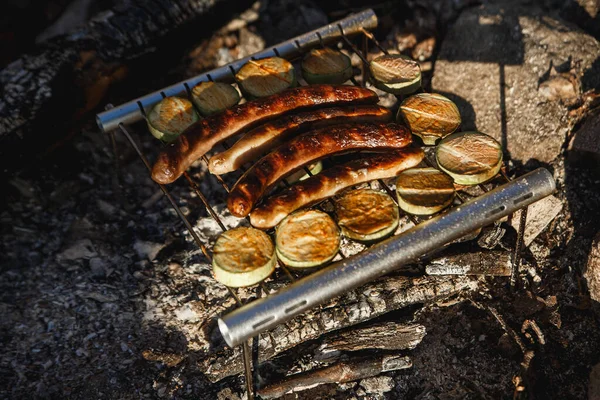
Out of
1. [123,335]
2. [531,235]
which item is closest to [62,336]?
[123,335]

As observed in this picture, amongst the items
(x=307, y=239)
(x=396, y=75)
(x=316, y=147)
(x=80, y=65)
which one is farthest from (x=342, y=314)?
(x=80, y=65)

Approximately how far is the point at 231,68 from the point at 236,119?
0.86m

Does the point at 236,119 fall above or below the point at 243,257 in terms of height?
above

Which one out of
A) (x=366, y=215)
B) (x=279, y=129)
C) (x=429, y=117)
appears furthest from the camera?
(x=429, y=117)

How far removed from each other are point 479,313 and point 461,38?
3.27 metres

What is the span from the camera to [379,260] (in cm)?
319

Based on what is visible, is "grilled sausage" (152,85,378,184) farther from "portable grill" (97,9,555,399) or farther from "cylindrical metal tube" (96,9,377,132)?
"portable grill" (97,9,555,399)

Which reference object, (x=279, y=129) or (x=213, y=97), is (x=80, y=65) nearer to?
(x=213, y=97)

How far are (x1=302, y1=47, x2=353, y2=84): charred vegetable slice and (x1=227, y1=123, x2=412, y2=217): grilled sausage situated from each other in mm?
842

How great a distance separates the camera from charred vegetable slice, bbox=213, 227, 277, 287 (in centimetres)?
327

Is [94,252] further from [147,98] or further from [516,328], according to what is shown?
[516,328]

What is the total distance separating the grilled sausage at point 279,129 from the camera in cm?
378

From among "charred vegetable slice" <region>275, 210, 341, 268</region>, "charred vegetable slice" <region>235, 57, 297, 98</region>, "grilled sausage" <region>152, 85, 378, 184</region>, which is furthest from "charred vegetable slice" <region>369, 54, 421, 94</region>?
"charred vegetable slice" <region>275, 210, 341, 268</region>

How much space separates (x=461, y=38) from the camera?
5.79 metres
